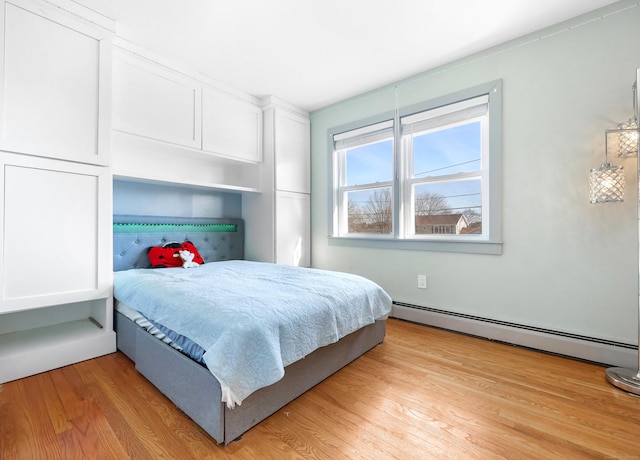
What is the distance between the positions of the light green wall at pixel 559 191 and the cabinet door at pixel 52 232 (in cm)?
283

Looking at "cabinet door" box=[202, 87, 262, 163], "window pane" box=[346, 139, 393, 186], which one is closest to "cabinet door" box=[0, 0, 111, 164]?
"cabinet door" box=[202, 87, 262, 163]

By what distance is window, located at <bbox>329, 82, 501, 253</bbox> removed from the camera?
2566 mm

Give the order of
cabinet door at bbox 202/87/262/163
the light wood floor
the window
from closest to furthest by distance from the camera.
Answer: the light wood floor < the window < cabinet door at bbox 202/87/262/163

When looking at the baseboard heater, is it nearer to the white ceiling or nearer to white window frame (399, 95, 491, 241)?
white window frame (399, 95, 491, 241)

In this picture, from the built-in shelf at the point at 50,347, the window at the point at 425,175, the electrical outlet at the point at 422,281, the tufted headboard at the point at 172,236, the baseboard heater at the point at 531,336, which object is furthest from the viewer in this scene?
the electrical outlet at the point at 422,281

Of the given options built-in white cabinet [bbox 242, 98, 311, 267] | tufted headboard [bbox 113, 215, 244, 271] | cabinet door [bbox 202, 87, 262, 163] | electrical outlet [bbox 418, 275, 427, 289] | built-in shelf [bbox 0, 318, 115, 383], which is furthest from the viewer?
built-in white cabinet [bbox 242, 98, 311, 267]

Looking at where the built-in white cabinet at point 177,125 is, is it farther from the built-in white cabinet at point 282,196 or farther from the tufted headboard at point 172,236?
the tufted headboard at point 172,236

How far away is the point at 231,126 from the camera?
3223 mm

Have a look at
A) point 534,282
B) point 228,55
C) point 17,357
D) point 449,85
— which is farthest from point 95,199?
point 534,282

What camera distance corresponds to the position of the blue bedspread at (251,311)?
4.18 feet

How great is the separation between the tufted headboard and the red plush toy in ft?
0.29

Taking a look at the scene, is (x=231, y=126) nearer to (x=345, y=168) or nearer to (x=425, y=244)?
(x=345, y=168)

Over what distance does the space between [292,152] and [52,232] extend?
7.91 feet

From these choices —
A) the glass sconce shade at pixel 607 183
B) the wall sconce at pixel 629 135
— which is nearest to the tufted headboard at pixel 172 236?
the glass sconce shade at pixel 607 183
